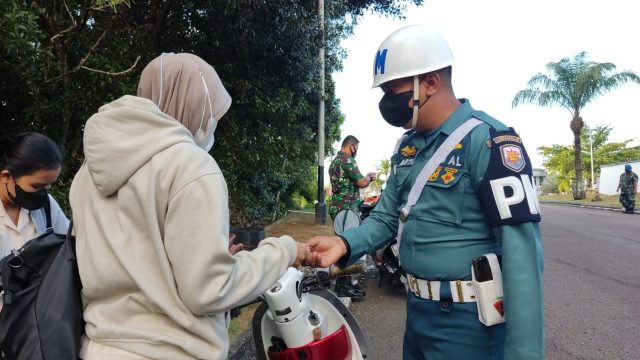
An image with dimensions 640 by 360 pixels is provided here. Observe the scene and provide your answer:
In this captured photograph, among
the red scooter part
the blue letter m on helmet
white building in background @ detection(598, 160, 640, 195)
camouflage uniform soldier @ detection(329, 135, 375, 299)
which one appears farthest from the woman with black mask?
white building in background @ detection(598, 160, 640, 195)

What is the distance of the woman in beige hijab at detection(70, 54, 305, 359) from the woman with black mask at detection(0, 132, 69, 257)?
4.28ft

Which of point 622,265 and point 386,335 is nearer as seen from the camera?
point 386,335

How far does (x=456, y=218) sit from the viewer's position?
1.64 meters

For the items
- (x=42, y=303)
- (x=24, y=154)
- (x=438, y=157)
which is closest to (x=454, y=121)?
(x=438, y=157)

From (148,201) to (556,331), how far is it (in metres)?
4.28

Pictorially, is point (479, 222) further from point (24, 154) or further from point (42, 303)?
point (24, 154)

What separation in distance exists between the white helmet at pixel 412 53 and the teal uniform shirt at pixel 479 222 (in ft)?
0.75

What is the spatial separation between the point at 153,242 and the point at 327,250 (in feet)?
3.11

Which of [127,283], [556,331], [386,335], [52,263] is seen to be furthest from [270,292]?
[556,331]

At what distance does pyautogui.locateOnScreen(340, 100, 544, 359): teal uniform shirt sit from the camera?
1.43m

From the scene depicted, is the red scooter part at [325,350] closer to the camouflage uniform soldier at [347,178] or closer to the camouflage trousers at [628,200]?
the camouflage uniform soldier at [347,178]

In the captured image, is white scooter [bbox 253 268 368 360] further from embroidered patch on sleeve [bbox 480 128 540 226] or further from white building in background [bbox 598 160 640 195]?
white building in background [bbox 598 160 640 195]

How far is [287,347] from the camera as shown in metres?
1.82

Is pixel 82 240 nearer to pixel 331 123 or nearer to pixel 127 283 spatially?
pixel 127 283
